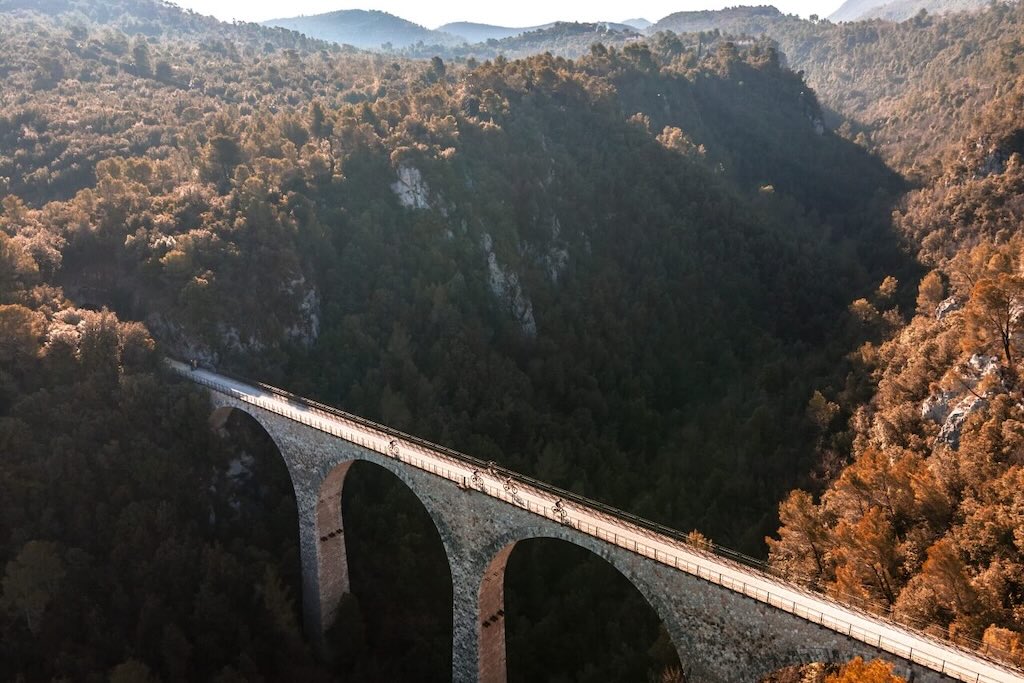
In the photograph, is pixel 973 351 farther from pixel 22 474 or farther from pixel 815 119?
pixel 815 119

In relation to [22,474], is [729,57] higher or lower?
higher

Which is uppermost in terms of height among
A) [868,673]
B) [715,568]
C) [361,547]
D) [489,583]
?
[868,673]

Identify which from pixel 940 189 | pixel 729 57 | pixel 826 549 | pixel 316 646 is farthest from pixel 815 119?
pixel 316 646

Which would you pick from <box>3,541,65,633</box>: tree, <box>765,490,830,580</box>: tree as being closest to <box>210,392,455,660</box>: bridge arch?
<box>3,541,65,633</box>: tree

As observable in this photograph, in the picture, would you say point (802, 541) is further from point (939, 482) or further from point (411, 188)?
point (411, 188)

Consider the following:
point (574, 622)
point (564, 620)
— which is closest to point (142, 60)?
point (564, 620)

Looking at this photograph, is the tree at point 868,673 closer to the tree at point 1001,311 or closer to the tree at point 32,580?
the tree at point 1001,311

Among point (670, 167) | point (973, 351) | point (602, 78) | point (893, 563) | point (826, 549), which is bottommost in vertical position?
point (826, 549)
